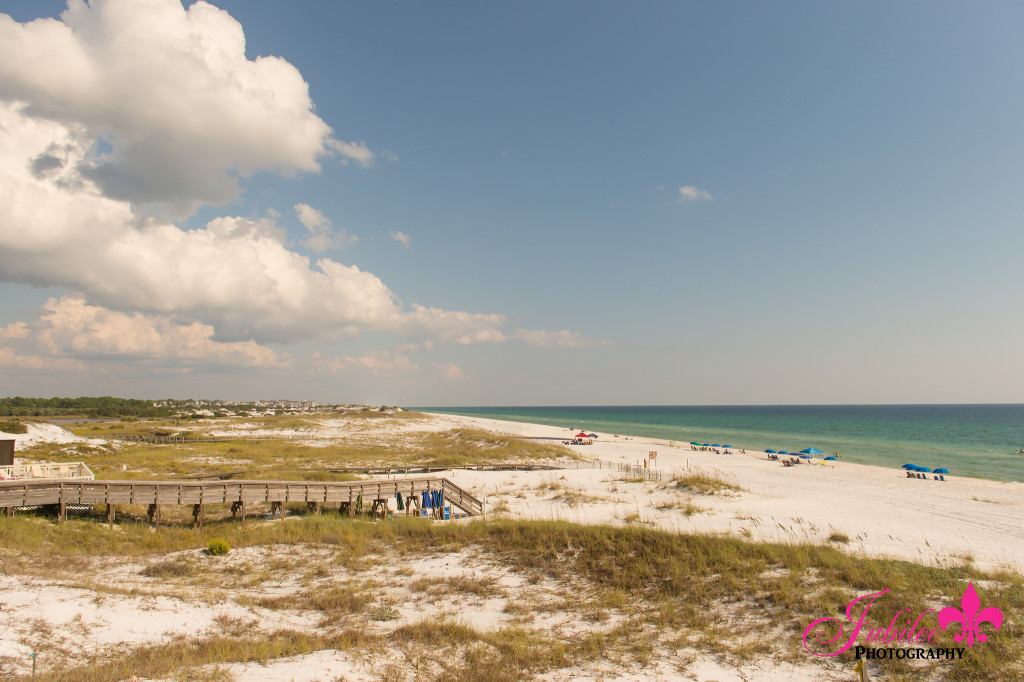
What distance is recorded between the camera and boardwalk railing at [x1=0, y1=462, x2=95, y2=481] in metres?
22.9

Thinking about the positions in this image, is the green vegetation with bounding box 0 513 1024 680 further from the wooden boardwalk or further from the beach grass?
the beach grass

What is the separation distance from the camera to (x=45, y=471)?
24797 millimetres

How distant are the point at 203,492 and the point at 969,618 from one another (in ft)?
79.1

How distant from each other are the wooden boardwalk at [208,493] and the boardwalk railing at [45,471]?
5.46 meters

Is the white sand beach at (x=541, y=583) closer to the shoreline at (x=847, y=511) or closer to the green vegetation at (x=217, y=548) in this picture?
the shoreline at (x=847, y=511)

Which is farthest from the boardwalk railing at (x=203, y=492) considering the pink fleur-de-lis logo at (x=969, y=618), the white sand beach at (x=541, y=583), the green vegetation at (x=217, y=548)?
the pink fleur-de-lis logo at (x=969, y=618)

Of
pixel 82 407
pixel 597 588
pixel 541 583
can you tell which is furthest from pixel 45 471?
pixel 82 407

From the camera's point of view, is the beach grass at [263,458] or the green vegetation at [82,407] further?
the green vegetation at [82,407]

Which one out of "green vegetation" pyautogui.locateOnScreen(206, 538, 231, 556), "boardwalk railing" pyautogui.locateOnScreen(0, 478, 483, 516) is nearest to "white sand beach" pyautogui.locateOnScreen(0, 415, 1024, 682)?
"green vegetation" pyautogui.locateOnScreen(206, 538, 231, 556)

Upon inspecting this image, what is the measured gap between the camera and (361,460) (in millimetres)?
42500

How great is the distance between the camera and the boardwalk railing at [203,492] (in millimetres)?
18016

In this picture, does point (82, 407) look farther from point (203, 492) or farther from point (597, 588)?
point (597, 588)

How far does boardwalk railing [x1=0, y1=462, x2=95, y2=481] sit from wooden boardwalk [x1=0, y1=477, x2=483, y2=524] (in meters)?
5.46

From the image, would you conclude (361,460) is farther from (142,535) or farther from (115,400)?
(115,400)
